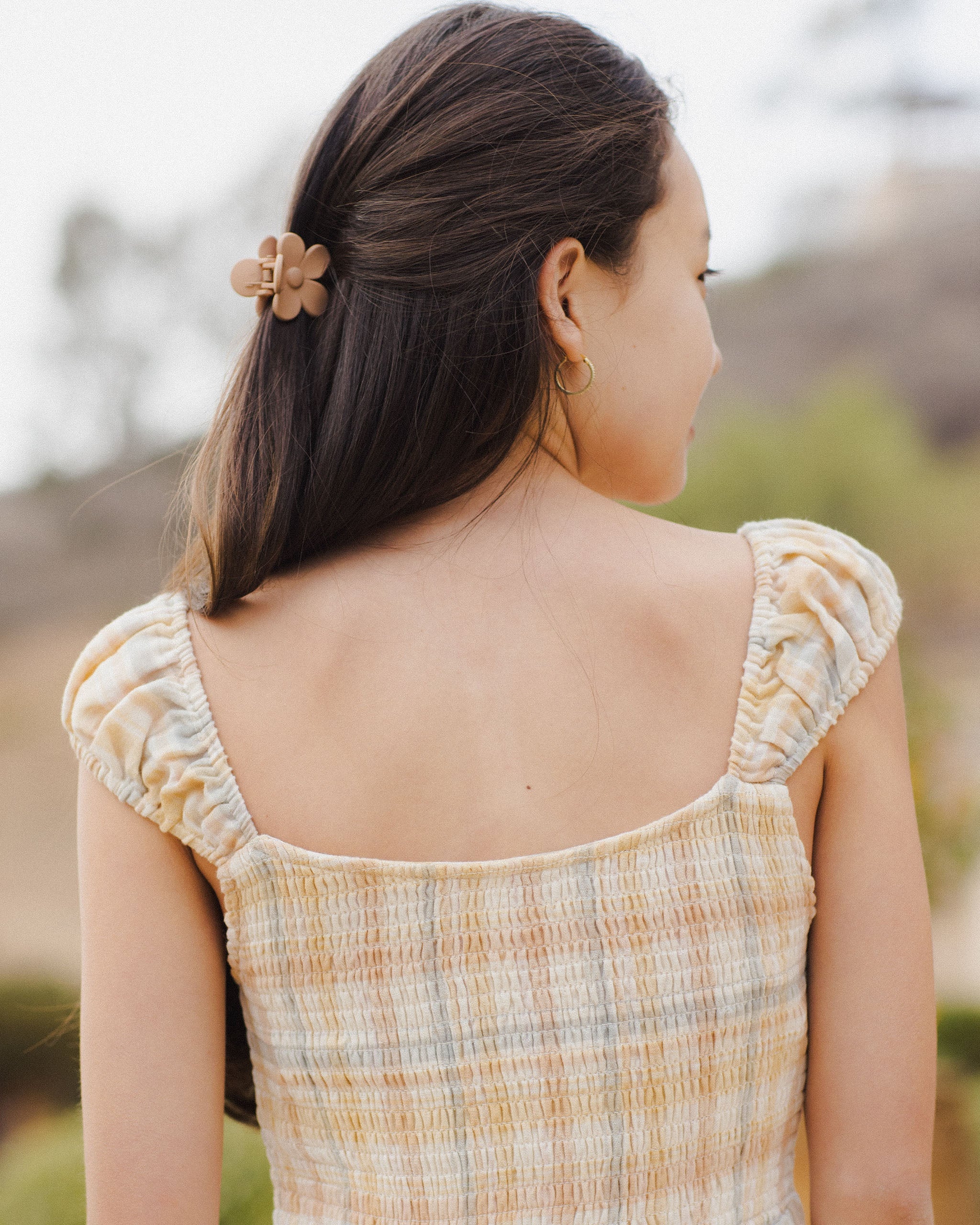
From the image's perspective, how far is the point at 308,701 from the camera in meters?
0.78

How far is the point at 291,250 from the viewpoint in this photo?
86 cm

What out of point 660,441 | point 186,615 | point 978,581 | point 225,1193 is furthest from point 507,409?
point 978,581

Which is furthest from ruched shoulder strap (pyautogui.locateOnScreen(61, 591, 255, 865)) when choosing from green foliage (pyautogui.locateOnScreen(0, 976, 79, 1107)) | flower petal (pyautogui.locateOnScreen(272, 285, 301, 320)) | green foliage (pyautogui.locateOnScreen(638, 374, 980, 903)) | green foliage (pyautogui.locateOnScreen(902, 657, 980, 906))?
green foliage (pyautogui.locateOnScreen(638, 374, 980, 903))

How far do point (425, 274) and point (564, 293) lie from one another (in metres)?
0.11

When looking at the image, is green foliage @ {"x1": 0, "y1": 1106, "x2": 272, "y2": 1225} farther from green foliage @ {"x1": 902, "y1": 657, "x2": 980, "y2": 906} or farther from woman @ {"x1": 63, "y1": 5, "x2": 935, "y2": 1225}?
green foliage @ {"x1": 902, "y1": 657, "x2": 980, "y2": 906}

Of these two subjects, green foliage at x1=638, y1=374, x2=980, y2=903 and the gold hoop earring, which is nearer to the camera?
the gold hoop earring

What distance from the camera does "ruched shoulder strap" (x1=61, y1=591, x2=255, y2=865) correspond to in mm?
779

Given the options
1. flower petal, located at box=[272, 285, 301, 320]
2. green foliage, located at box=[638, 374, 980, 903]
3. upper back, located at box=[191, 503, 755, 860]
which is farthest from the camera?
green foliage, located at box=[638, 374, 980, 903]

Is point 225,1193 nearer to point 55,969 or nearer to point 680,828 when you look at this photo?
point 680,828

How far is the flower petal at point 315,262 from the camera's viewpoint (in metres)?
0.86

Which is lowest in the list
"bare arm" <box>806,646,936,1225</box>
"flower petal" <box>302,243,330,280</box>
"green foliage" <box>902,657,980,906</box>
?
"green foliage" <box>902,657,980,906</box>

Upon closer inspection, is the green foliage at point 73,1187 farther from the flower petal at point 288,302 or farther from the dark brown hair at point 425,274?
the flower petal at point 288,302

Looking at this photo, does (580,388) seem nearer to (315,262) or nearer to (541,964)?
(315,262)

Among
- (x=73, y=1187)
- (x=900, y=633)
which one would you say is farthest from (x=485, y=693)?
(x=900, y=633)
